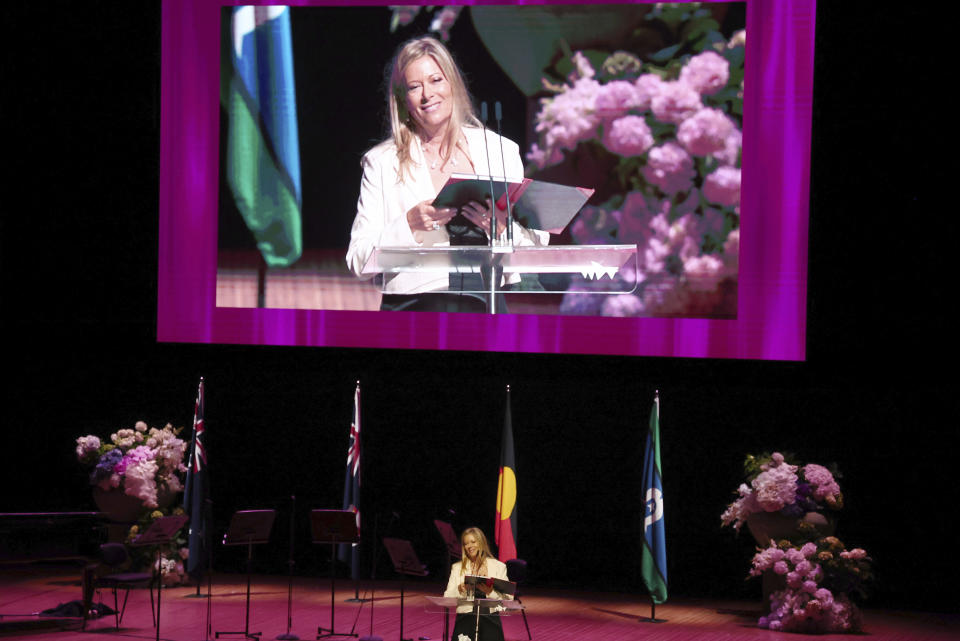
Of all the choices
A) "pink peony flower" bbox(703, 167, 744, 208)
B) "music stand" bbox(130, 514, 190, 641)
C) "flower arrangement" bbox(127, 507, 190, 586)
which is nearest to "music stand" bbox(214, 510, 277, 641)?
"music stand" bbox(130, 514, 190, 641)

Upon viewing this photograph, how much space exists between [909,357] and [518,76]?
13.5 feet

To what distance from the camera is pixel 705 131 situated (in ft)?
34.8

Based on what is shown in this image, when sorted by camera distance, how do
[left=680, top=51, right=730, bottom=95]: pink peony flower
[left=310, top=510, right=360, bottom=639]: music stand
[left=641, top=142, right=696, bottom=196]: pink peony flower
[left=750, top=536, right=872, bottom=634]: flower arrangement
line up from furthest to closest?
[left=641, top=142, right=696, bottom=196]: pink peony flower
[left=680, top=51, right=730, bottom=95]: pink peony flower
[left=750, top=536, right=872, bottom=634]: flower arrangement
[left=310, top=510, right=360, bottom=639]: music stand

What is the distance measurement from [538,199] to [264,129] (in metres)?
2.62

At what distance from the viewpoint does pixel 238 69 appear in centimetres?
1138

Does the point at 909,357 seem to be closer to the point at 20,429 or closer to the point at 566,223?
the point at 566,223

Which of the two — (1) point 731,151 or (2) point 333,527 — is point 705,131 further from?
(2) point 333,527

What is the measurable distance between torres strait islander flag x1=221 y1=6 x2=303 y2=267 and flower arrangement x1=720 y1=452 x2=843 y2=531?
4461 mm

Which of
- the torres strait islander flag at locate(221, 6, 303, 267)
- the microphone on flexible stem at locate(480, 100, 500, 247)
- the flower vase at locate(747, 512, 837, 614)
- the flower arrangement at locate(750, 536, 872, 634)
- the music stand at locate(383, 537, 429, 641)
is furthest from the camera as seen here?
the torres strait islander flag at locate(221, 6, 303, 267)

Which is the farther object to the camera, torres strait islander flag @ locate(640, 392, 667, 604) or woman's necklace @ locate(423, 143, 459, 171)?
woman's necklace @ locate(423, 143, 459, 171)

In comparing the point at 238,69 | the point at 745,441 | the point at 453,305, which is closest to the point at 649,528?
the point at 745,441

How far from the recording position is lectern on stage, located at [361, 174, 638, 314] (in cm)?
1073

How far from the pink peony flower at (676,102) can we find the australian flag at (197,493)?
4736 mm

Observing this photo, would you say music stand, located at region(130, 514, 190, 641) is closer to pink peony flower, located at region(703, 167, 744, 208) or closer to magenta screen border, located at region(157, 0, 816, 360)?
magenta screen border, located at region(157, 0, 816, 360)
